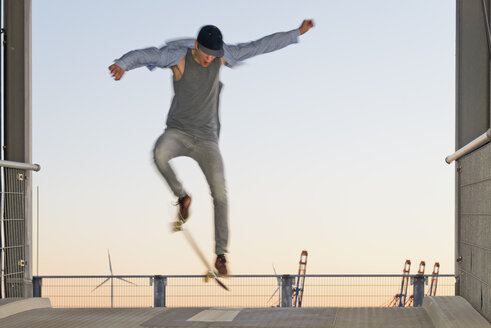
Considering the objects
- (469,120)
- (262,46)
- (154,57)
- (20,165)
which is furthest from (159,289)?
(469,120)

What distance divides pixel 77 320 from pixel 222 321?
1.30 m

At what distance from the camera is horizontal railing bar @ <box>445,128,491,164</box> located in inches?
195

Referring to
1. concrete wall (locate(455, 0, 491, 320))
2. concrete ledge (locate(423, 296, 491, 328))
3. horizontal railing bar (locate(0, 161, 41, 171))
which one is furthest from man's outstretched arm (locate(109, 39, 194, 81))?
concrete ledge (locate(423, 296, 491, 328))

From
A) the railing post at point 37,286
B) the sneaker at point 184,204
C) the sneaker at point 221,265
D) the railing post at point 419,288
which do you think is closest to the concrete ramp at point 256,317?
the sneaker at point 221,265

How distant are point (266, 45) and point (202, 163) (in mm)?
1148

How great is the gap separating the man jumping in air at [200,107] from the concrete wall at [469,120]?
1.60m

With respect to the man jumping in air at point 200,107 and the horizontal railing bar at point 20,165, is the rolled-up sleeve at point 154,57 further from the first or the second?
the horizontal railing bar at point 20,165

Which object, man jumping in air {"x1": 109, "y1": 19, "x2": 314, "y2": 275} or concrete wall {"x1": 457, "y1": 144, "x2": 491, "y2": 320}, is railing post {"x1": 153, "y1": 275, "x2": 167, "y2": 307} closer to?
man jumping in air {"x1": 109, "y1": 19, "x2": 314, "y2": 275}

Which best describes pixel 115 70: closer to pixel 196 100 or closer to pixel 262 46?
pixel 196 100

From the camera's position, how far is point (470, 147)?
18.5 feet

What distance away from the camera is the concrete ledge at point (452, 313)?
4832 mm

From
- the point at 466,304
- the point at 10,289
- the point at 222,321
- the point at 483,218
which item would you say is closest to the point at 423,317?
the point at 466,304

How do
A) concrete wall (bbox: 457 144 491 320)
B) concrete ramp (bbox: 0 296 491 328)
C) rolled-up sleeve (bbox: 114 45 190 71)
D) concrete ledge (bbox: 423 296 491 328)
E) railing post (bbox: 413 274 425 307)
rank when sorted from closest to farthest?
concrete ledge (bbox: 423 296 491 328) < concrete wall (bbox: 457 144 491 320) < concrete ramp (bbox: 0 296 491 328) < rolled-up sleeve (bbox: 114 45 190 71) < railing post (bbox: 413 274 425 307)

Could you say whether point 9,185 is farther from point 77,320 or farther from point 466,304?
point 466,304
